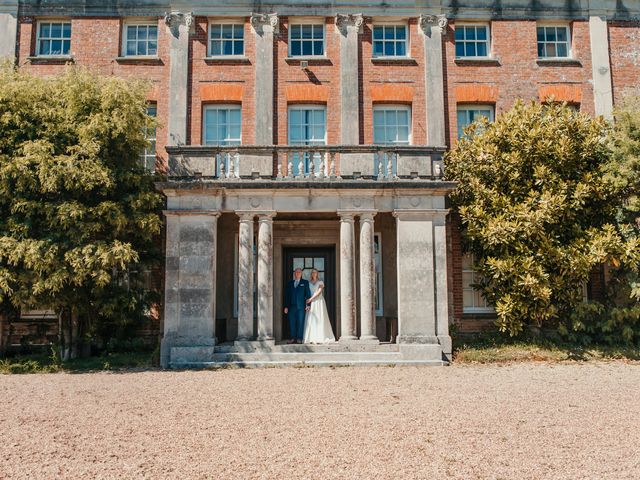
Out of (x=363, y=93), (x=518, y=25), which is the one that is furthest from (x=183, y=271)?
(x=518, y=25)

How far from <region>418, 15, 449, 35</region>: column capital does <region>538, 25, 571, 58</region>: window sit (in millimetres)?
2820

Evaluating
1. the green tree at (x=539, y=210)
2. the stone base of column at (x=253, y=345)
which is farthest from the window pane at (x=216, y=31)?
the stone base of column at (x=253, y=345)

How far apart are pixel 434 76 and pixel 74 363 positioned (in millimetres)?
11253

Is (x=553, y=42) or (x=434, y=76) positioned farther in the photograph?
(x=553, y=42)

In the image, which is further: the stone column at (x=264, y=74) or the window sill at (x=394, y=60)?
the window sill at (x=394, y=60)

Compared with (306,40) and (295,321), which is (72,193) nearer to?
(295,321)

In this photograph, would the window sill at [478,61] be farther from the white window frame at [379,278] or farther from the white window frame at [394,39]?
the white window frame at [379,278]

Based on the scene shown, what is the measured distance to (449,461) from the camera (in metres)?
5.29

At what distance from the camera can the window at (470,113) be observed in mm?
15331

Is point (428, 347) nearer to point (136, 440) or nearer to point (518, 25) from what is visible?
point (136, 440)

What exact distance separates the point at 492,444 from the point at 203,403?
393 centimetres

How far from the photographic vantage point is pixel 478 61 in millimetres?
15375

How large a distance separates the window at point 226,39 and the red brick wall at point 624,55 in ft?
33.5

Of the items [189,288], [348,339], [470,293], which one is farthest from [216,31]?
[470,293]
